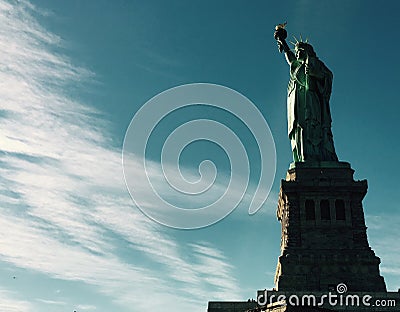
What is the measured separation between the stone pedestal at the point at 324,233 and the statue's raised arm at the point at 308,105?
84.8 inches

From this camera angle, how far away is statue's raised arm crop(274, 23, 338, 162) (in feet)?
125

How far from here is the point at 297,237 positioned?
109ft

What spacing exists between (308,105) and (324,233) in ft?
37.5

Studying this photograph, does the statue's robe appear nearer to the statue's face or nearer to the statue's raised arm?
Answer: the statue's raised arm

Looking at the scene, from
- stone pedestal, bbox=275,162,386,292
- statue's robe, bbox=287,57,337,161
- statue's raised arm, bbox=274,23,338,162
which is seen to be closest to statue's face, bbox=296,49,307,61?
Result: statue's raised arm, bbox=274,23,338,162

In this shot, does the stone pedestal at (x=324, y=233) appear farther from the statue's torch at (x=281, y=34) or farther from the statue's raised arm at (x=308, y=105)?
the statue's torch at (x=281, y=34)

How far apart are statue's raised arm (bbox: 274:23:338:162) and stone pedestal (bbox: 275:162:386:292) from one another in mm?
2153

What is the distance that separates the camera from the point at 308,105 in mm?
39656

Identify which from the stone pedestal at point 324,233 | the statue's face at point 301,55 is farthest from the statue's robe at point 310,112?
the stone pedestal at point 324,233

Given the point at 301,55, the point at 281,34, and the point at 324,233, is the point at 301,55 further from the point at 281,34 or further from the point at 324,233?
the point at 324,233

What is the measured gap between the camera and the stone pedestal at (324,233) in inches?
1213

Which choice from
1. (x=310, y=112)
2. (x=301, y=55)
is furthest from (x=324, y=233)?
(x=301, y=55)

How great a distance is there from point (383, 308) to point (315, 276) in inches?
210

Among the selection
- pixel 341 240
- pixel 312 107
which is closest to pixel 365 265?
pixel 341 240
